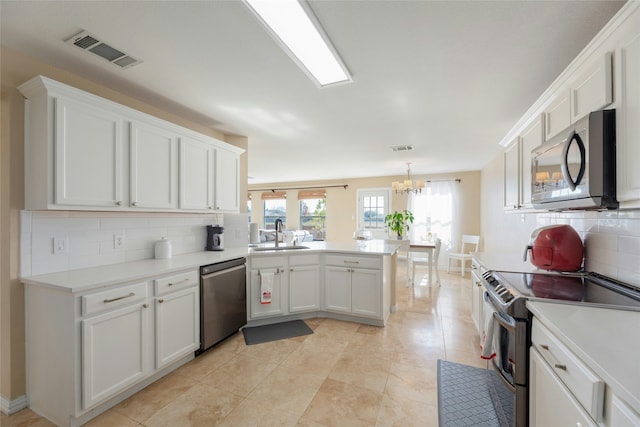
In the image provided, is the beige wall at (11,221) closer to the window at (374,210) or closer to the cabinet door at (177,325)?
the cabinet door at (177,325)

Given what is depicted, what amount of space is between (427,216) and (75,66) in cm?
675

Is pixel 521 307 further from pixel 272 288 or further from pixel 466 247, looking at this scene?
pixel 466 247

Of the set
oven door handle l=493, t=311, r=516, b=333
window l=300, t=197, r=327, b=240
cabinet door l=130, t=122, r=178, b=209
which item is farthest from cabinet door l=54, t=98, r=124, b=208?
window l=300, t=197, r=327, b=240

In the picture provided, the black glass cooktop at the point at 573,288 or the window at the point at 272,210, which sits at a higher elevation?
the window at the point at 272,210

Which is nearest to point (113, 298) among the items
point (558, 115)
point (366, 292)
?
point (366, 292)

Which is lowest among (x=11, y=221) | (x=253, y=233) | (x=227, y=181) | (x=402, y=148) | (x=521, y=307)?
(x=521, y=307)

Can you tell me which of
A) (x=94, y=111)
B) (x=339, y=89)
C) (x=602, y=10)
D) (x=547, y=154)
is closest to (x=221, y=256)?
(x=94, y=111)

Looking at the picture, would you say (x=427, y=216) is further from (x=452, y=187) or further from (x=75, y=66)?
(x=75, y=66)

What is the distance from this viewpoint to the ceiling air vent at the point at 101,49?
1.68 m

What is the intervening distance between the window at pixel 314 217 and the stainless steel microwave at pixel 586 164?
22.6 feet

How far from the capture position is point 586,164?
53.6 inches

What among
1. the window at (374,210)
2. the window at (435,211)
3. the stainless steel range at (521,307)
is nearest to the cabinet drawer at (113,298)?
the stainless steel range at (521,307)

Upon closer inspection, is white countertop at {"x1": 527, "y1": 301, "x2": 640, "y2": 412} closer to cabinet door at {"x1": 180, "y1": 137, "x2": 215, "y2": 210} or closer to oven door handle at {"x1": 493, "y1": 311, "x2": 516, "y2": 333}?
oven door handle at {"x1": 493, "y1": 311, "x2": 516, "y2": 333}

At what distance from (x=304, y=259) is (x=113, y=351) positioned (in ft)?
6.31
